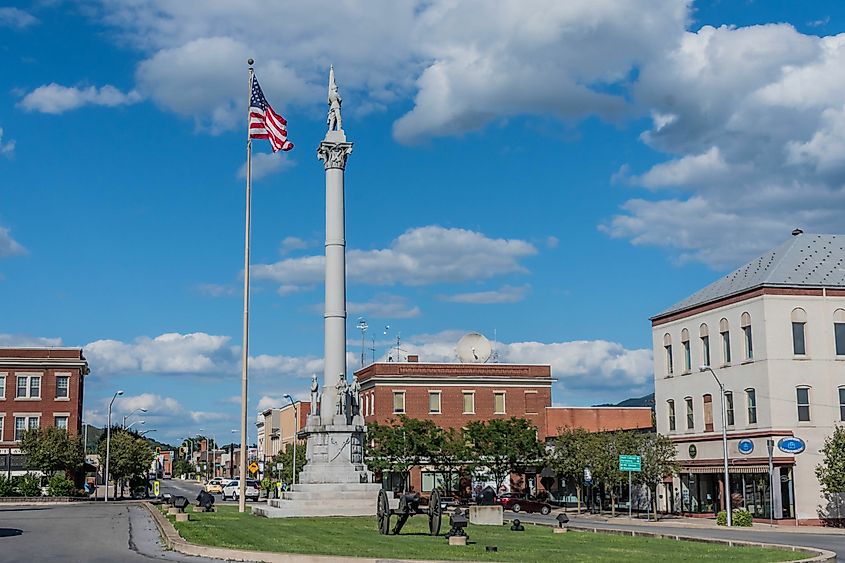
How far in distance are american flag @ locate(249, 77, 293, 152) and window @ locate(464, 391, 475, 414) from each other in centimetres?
4409

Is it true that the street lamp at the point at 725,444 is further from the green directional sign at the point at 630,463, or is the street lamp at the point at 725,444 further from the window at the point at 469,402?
the window at the point at 469,402

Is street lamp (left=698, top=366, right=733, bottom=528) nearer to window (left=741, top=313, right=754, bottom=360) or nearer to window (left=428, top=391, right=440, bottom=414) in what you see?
window (left=741, top=313, right=754, bottom=360)

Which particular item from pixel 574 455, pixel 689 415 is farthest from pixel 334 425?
pixel 689 415

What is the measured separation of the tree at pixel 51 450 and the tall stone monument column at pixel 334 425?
38.2 metres

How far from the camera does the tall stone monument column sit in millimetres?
45906

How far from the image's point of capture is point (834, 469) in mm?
50125

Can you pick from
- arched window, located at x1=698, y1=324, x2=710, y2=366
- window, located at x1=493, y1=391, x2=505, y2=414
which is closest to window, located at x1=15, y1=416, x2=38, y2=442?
window, located at x1=493, y1=391, x2=505, y2=414

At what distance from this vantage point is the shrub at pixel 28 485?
3014 inches

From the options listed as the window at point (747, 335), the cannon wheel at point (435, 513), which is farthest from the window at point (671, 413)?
the cannon wheel at point (435, 513)

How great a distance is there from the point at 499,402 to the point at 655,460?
101 ft

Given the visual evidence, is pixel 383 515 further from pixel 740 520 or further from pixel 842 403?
pixel 842 403

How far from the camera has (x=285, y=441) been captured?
13212cm

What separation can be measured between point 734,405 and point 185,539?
37114mm

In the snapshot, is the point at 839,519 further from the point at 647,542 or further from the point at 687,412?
the point at 647,542
